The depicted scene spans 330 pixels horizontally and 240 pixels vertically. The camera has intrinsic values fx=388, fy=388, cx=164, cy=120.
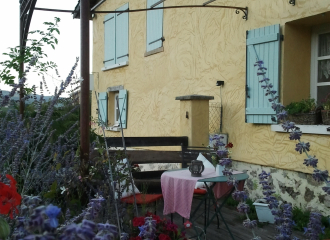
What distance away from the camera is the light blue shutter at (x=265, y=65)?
15.9 feet

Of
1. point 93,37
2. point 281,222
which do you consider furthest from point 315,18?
point 93,37

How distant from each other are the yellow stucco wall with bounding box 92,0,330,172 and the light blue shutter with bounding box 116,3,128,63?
0.20m

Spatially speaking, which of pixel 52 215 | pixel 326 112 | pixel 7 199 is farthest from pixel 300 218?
pixel 52 215

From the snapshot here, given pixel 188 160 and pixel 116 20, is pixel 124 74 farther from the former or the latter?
pixel 188 160

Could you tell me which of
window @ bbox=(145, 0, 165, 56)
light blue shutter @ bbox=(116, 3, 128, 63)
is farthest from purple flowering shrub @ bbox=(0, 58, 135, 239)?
light blue shutter @ bbox=(116, 3, 128, 63)

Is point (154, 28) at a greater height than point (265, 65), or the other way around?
point (154, 28)

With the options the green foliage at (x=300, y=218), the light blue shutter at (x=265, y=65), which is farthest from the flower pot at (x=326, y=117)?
the green foliage at (x=300, y=218)

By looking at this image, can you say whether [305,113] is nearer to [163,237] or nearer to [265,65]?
[265,65]

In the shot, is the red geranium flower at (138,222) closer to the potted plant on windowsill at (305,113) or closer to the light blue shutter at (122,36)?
the potted plant on windowsill at (305,113)

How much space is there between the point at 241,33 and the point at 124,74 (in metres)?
3.96

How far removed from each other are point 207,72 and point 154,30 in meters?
2.05

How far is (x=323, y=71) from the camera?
187 inches

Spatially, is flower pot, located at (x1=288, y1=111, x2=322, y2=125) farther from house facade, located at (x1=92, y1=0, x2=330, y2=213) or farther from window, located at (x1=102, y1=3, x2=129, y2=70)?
window, located at (x1=102, y1=3, x2=129, y2=70)

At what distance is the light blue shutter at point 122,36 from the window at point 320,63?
4.85 m
